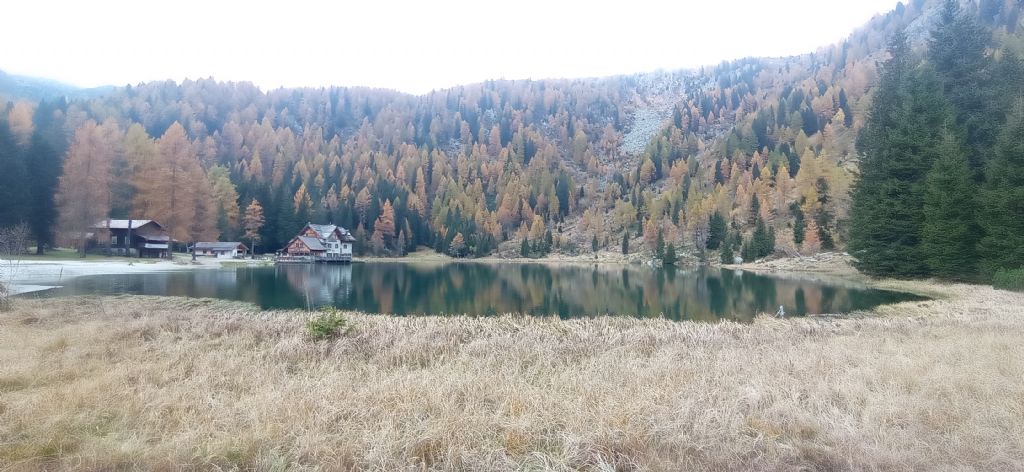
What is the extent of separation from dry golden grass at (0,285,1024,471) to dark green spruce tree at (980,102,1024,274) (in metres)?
21.4

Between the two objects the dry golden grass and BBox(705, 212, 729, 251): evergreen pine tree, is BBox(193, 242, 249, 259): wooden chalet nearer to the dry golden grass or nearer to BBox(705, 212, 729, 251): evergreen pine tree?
the dry golden grass

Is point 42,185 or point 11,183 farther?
point 42,185

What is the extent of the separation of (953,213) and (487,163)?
126814 millimetres

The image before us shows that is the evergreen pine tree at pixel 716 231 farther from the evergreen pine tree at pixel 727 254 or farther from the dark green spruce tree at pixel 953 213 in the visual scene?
the dark green spruce tree at pixel 953 213

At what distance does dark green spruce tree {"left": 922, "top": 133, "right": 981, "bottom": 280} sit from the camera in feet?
94.6

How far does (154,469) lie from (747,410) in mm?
6522

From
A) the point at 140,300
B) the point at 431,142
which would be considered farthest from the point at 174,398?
the point at 431,142

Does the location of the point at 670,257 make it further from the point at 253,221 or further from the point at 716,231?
the point at 253,221

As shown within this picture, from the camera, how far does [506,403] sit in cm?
580

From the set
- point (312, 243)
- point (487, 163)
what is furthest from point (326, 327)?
point (487, 163)

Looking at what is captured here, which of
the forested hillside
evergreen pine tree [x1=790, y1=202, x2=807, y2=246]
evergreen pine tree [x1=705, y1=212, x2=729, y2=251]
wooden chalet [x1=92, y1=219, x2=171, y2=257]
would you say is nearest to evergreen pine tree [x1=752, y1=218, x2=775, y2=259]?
the forested hillside

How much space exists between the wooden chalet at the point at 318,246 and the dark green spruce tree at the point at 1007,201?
3047 inches

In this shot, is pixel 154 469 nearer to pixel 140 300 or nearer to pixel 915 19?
pixel 140 300

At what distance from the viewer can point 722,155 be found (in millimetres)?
117688
